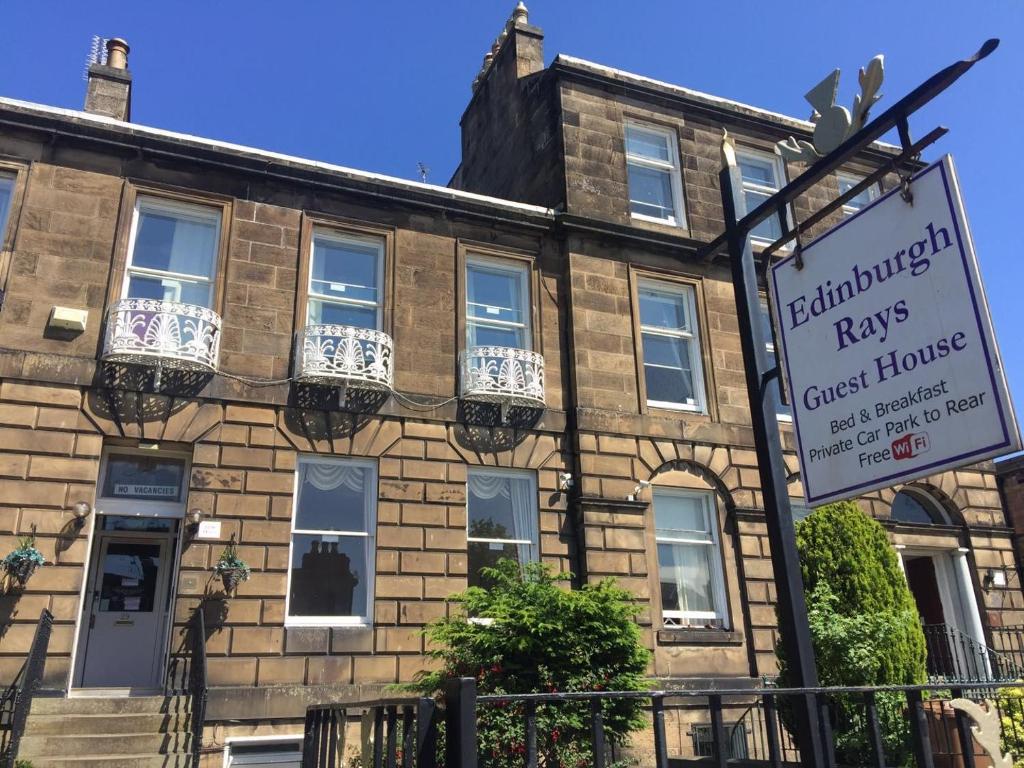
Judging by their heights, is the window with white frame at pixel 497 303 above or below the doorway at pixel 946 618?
above

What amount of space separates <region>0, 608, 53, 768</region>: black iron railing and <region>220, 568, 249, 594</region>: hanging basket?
1971mm

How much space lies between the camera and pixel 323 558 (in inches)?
459

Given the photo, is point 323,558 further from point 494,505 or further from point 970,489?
point 970,489

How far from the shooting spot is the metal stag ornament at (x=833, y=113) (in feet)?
16.8

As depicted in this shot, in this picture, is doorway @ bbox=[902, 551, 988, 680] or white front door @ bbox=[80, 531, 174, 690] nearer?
white front door @ bbox=[80, 531, 174, 690]

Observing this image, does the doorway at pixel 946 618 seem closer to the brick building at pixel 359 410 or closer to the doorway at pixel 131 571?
the brick building at pixel 359 410

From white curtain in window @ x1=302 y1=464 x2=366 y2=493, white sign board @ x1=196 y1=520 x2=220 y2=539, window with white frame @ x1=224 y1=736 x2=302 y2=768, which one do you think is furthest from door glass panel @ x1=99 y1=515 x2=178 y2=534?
window with white frame @ x1=224 y1=736 x2=302 y2=768

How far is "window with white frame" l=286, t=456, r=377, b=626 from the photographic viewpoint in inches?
450

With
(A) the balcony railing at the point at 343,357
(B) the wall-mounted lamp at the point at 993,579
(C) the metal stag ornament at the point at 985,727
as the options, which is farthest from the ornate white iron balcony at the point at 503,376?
(B) the wall-mounted lamp at the point at 993,579

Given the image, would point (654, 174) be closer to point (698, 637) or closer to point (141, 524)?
point (698, 637)

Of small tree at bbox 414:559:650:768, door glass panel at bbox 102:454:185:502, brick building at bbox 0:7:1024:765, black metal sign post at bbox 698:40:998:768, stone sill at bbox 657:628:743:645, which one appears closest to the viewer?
black metal sign post at bbox 698:40:998:768

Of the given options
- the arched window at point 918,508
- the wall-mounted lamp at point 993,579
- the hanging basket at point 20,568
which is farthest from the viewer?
the arched window at point 918,508

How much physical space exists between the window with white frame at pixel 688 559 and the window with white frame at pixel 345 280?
569 centimetres

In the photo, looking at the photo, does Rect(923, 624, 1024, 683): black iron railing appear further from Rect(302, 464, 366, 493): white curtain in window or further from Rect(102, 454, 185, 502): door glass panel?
Rect(102, 454, 185, 502): door glass panel
